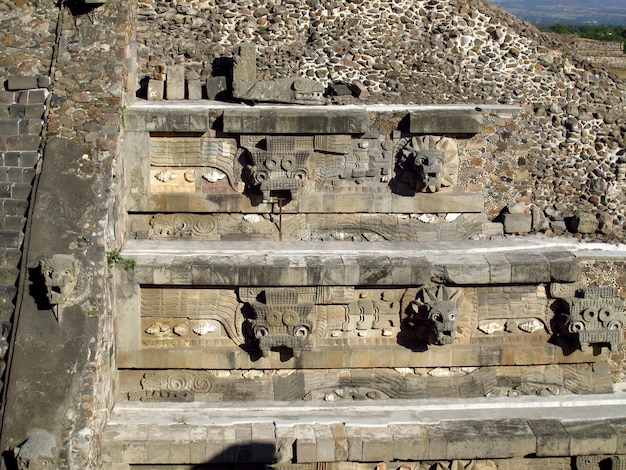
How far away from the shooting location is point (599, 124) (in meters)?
9.77

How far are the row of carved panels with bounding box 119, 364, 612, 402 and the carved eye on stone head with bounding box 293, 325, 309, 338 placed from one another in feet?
1.67

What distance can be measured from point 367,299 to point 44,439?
12.0 ft

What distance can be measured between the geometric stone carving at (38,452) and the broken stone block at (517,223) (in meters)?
5.60

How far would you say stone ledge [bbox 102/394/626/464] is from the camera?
7.79m

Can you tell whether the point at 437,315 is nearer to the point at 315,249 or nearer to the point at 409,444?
the point at 409,444

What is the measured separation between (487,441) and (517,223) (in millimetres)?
2748

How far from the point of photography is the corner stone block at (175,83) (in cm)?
970

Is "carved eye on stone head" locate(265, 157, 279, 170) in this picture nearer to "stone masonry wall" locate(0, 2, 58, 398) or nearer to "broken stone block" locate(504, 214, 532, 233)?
"stone masonry wall" locate(0, 2, 58, 398)

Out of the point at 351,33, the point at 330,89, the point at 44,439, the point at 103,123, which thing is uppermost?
the point at 351,33

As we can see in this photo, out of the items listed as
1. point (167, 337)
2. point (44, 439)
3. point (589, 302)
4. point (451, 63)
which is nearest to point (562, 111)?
point (451, 63)

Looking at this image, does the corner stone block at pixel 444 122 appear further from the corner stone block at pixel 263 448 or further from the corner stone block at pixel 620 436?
the corner stone block at pixel 263 448

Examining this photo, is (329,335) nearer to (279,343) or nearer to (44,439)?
→ (279,343)

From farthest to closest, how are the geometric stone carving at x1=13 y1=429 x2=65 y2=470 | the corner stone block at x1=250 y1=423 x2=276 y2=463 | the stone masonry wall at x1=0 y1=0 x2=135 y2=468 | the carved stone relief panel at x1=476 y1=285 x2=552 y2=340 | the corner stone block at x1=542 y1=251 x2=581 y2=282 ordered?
the carved stone relief panel at x1=476 y1=285 x2=552 y2=340 < the corner stone block at x1=542 y1=251 x2=581 y2=282 < the corner stone block at x1=250 y1=423 x2=276 y2=463 < the stone masonry wall at x1=0 y1=0 x2=135 y2=468 < the geometric stone carving at x1=13 y1=429 x2=65 y2=470

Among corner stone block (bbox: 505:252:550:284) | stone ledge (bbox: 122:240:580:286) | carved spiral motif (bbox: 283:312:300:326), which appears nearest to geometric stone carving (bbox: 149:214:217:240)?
stone ledge (bbox: 122:240:580:286)
